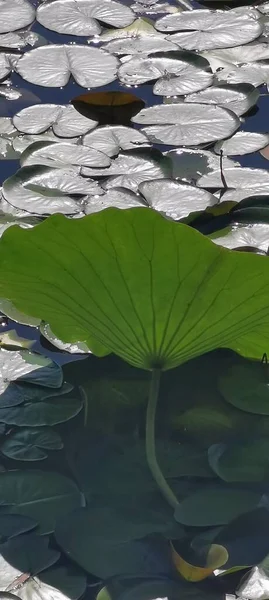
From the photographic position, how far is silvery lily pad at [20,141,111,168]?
5.55 ft

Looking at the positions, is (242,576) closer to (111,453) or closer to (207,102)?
(111,453)

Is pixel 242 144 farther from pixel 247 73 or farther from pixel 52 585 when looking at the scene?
pixel 52 585

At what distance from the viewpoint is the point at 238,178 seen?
167 centimetres

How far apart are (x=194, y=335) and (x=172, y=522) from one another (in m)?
0.23

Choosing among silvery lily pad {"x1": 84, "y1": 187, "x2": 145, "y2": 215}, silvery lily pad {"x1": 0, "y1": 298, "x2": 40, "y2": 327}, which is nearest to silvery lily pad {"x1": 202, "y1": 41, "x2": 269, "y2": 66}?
silvery lily pad {"x1": 84, "y1": 187, "x2": 145, "y2": 215}

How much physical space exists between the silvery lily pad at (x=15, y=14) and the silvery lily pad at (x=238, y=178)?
736 millimetres

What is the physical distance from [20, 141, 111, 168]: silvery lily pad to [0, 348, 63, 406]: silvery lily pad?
45 centimetres

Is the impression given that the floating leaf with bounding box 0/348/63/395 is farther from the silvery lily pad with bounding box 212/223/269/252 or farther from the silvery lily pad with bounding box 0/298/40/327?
the silvery lily pad with bounding box 212/223/269/252

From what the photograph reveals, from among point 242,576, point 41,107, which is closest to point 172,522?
point 242,576

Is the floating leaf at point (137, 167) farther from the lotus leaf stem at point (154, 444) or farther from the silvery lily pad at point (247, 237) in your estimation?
the lotus leaf stem at point (154, 444)

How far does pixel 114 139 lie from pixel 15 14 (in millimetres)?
603

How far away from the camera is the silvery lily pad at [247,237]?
1.49m

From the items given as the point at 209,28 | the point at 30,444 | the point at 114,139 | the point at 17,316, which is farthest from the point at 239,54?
the point at 30,444

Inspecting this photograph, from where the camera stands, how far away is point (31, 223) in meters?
1.56
